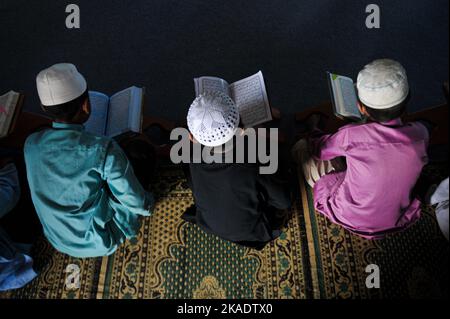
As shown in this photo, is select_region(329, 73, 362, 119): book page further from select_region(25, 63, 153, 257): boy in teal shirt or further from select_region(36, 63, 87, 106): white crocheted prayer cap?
select_region(36, 63, 87, 106): white crocheted prayer cap

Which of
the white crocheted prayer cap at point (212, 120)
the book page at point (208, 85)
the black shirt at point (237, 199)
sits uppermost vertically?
the white crocheted prayer cap at point (212, 120)

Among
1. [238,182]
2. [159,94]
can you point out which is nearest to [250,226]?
[238,182]

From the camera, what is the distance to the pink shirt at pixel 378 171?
1.15m

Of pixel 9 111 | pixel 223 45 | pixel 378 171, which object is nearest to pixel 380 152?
pixel 378 171

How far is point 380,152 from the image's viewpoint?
1.15m

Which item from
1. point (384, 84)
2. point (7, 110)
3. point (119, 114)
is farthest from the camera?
point (119, 114)

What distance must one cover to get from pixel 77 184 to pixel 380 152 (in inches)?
38.9

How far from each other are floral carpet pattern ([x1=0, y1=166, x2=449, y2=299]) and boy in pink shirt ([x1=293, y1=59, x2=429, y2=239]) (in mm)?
254

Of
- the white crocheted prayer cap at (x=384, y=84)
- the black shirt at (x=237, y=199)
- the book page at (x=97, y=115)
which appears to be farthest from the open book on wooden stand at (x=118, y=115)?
the white crocheted prayer cap at (x=384, y=84)

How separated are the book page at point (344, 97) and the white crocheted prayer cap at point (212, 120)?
21.5 inches

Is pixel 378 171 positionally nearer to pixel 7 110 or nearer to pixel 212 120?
pixel 212 120

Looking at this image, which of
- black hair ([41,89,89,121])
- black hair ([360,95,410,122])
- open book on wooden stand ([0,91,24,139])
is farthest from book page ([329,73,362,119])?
open book on wooden stand ([0,91,24,139])

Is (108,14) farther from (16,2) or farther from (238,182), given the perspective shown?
(238,182)

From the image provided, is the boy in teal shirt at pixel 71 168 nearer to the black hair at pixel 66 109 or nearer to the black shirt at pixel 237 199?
the black hair at pixel 66 109
